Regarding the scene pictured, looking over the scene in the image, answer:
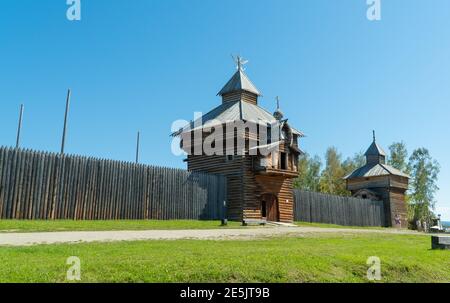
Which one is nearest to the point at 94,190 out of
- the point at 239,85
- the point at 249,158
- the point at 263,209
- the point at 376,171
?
the point at 249,158

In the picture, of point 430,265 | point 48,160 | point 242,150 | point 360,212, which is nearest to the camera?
point 430,265

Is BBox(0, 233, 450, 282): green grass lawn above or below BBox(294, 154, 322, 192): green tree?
below

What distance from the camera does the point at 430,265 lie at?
32.5 ft

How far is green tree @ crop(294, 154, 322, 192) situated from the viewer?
5903 centimetres

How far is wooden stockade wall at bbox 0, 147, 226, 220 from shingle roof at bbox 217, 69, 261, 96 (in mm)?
11230

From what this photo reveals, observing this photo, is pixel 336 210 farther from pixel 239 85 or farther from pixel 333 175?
pixel 333 175

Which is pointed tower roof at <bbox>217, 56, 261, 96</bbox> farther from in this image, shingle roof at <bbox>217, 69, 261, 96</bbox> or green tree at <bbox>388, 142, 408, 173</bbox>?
green tree at <bbox>388, 142, 408, 173</bbox>

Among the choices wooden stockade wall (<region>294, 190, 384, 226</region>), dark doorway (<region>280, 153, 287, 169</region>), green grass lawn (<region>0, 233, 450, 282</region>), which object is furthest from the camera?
wooden stockade wall (<region>294, 190, 384, 226</region>)

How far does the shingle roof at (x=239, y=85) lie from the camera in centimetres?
3472

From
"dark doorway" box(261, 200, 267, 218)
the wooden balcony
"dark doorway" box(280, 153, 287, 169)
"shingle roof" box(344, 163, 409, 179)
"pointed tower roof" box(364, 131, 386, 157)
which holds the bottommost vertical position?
"dark doorway" box(261, 200, 267, 218)

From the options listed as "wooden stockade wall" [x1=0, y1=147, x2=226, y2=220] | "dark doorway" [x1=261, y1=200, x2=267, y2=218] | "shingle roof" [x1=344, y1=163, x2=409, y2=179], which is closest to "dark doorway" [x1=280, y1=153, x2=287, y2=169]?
"dark doorway" [x1=261, y1=200, x2=267, y2=218]

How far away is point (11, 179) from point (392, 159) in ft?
176
